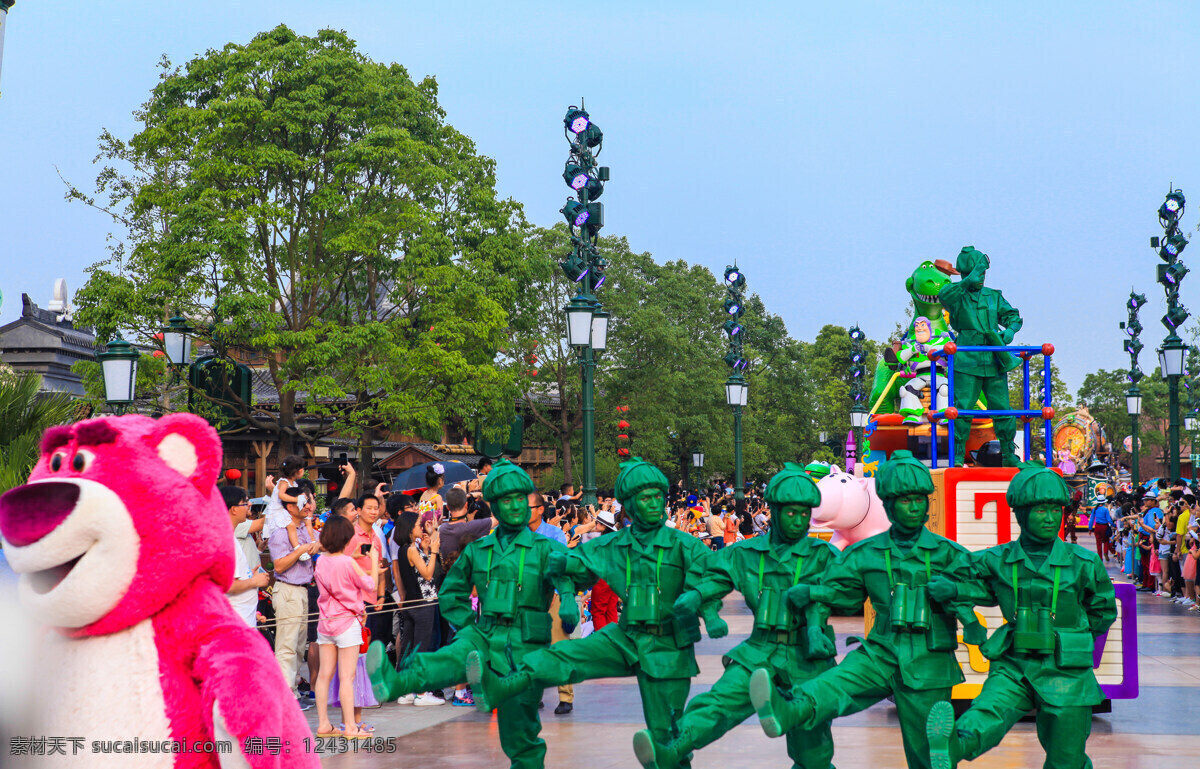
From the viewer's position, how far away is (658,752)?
617cm

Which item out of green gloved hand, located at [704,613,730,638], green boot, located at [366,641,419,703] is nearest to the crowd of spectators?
green gloved hand, located at [704,613,730,638]

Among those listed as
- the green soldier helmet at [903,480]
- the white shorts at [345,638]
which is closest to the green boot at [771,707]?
the green soldier helmet at [903,480]

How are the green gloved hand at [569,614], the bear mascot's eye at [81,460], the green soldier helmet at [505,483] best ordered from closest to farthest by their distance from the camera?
the bear mascot's eye at [81,460], the green gloved hand at [569,614], the green soldier helmet at [505,483]

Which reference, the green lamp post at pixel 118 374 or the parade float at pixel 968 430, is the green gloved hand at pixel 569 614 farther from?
the green lamp post at pixel 118 374

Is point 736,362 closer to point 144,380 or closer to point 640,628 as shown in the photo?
point 144,380

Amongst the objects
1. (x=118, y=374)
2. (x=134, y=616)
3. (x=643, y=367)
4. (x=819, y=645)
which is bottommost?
(x=819, y=645)

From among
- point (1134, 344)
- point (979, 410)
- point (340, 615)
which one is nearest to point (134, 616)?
point (340, 615)

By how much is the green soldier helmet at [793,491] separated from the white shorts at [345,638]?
347 cm

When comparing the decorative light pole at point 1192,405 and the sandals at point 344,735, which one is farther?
the decorative light pole at point 1192,405

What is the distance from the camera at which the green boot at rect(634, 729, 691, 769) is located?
604 centimetres

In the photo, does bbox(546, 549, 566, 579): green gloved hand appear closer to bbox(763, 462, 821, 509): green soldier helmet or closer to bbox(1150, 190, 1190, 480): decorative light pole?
bbox(763, 462, 821, 509): green soldier helmet

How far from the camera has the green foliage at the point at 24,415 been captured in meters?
7.31

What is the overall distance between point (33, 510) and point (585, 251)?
37.0ft

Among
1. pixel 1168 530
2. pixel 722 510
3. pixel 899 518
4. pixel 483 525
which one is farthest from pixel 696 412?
pixel 899 518
